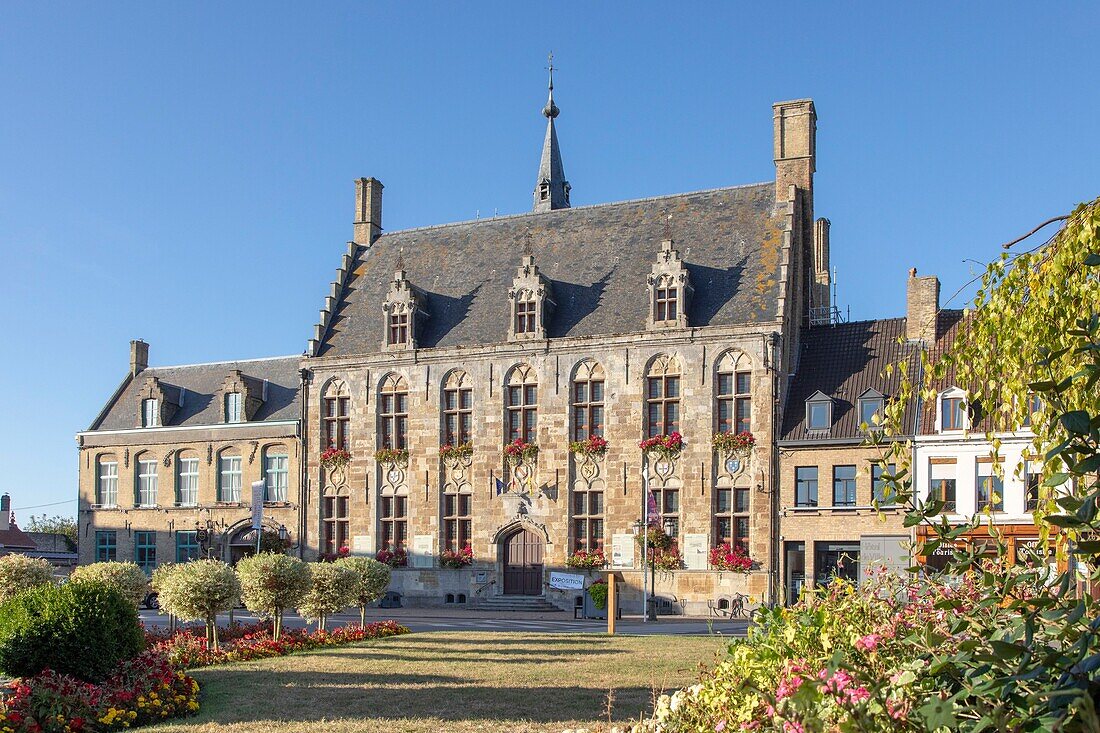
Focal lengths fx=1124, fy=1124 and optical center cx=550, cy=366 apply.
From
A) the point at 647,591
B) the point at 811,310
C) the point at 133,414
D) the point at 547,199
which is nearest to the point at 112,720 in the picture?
the point at 647,591

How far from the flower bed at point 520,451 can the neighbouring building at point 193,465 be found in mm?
9972

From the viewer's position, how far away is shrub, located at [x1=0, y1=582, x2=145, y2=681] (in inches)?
604

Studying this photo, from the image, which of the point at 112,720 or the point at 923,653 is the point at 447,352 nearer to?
the point at 112,720

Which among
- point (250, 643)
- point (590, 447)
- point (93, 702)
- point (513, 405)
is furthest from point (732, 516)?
point (93, 702)

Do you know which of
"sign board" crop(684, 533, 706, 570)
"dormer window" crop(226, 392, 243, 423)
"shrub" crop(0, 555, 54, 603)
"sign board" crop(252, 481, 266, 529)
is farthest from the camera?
"dormer window" crop(226, 392, 243, 423)

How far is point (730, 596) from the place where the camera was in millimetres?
38312

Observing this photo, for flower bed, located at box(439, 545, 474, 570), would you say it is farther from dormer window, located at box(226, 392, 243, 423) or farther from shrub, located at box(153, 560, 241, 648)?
shrub, located at box(153, 560, 241, 648)

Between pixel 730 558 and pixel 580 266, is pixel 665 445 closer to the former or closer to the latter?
pixel 730 558

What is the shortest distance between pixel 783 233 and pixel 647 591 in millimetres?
13773

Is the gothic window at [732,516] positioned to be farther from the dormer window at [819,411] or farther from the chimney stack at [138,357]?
the chimney stack at [138,357]

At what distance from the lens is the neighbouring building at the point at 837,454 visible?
37.2m

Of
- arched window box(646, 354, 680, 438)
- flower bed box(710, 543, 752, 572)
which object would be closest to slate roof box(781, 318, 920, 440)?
arched window box(646, 354, 680, 438)

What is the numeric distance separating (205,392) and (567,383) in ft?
63.8

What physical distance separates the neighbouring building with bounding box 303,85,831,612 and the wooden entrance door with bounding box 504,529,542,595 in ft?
0.25
